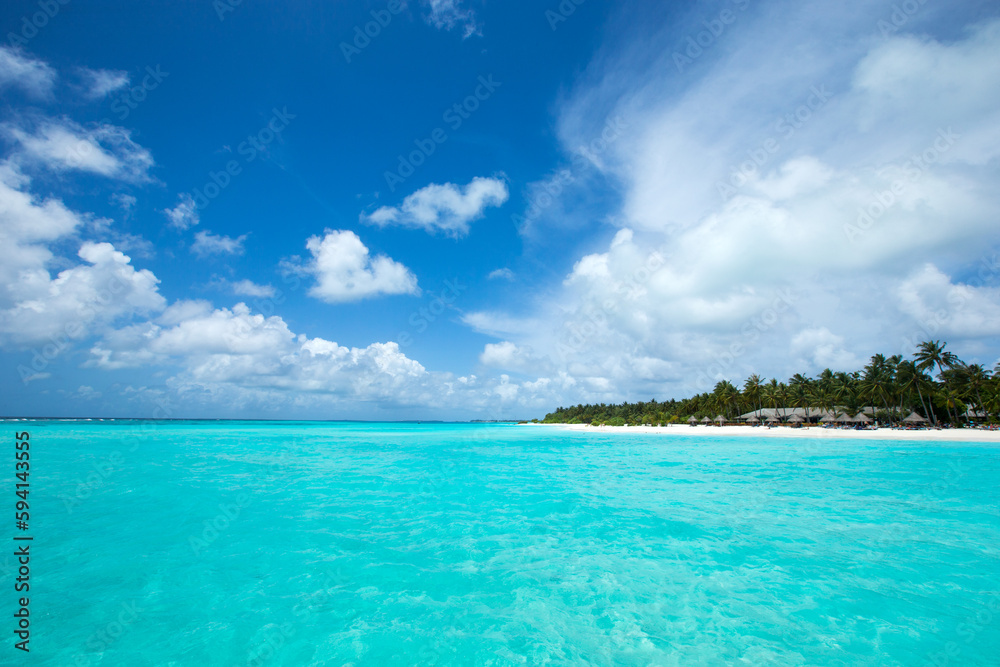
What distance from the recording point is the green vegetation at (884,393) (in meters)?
61.0

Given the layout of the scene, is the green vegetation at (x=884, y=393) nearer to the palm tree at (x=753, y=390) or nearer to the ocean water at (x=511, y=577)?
the palm tree at (x=753, y=390)

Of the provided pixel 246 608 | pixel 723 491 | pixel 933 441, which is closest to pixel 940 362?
pixel 933 441

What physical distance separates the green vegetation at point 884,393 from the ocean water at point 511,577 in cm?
6477

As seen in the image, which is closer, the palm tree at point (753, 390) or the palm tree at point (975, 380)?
the palm tree at point (975, 380)

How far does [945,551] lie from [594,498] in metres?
10.1

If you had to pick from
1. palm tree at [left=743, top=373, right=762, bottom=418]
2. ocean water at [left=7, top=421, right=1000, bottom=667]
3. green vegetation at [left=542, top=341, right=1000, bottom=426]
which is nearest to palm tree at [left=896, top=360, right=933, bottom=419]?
green vegetation at [left=542, top=341, right=1000, bottom=426]

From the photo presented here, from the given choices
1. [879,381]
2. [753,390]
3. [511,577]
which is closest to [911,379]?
[879,381]

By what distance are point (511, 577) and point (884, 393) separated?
87.0 m

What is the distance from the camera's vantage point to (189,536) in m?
11.5

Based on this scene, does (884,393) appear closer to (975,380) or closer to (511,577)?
(975,380)

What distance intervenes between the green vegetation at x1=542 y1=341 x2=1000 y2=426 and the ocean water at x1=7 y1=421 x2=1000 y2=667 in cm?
6477

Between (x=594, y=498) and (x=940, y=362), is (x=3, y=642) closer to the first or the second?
(x=594, y=498)

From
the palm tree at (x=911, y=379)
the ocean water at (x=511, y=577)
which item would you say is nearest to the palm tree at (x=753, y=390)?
the palm tree at (x=911, y=379)

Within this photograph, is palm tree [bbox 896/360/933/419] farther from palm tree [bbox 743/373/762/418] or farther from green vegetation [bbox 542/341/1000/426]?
palm tree [bbox 743/373/762/418]
